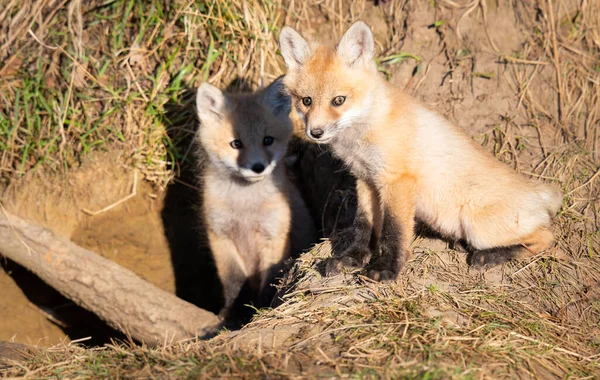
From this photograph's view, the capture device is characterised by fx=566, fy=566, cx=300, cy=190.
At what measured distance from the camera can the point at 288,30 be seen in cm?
333

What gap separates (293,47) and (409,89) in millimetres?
1537

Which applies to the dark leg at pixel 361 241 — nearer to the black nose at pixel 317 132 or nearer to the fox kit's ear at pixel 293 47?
the black nose at pixel 317 132

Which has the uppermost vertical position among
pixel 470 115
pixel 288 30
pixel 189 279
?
pixel 288 30

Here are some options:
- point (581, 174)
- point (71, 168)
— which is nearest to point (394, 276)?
point (581, 174)

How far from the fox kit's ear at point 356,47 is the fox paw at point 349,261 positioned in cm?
112

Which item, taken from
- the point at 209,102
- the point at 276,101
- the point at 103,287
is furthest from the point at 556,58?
the point at 103,287

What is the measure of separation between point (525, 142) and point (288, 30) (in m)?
2.09

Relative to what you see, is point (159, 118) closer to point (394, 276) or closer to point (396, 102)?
point (396, 102)

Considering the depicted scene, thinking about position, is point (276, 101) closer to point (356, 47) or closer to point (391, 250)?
point (356, 47)

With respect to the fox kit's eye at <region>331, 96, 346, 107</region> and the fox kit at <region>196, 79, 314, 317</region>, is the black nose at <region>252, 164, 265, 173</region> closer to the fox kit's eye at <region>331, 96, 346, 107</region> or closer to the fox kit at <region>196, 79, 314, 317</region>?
the fox kit at <region>196, 79, 314, 317</region>

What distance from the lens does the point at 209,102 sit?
4.31 metres

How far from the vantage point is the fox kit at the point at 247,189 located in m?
4.26

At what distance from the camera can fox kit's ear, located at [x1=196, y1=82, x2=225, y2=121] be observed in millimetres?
4211

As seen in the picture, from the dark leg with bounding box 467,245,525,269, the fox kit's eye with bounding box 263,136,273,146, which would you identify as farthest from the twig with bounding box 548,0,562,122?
the fox kit's eye with bounding box 263,136,273,146
